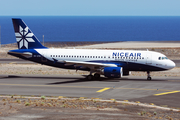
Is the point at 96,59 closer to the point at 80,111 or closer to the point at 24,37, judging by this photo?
the point at 24,37

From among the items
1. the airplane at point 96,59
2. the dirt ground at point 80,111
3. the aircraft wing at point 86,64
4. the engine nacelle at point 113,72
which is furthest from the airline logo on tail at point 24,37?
the dirt ground at point 80,111

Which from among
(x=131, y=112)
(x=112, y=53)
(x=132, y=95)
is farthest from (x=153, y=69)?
(x=131, y=112)

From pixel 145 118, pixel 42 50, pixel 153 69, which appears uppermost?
pixel 42 50

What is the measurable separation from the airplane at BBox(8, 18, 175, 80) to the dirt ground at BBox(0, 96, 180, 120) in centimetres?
1327

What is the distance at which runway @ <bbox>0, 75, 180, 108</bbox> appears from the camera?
1074 inches

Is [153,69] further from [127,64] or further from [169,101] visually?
[169,101]

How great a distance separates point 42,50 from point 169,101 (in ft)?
68.7

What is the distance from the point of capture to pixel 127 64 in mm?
38000

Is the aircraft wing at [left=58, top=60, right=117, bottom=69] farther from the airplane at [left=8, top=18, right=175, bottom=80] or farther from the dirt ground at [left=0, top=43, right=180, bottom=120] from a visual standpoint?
the dirt ground at [left=0, top=43, right=180, bottom=120]

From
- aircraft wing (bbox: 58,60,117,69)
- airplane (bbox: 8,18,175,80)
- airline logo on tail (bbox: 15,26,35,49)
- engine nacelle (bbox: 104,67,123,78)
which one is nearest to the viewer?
engine nacelle (bbox: 104,67,123,78)

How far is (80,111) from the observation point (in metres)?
20.1

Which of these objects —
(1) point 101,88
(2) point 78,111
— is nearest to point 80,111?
(2) point 78,111

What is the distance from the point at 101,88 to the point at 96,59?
7518 mm

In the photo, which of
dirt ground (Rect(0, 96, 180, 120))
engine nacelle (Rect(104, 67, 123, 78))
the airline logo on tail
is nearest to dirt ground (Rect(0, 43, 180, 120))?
dirt ground (Rect(0, 96, 180, 120))
